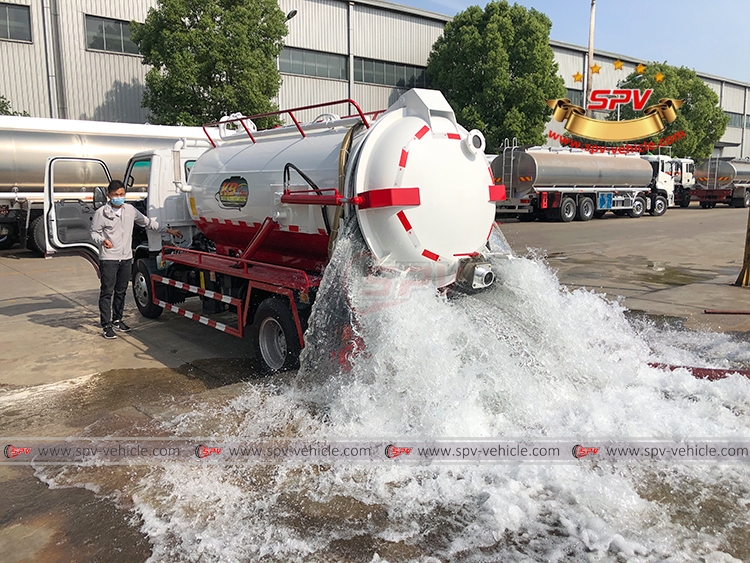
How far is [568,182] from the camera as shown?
24156 millimetres

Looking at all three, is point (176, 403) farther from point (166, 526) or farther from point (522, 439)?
point (522, 439)

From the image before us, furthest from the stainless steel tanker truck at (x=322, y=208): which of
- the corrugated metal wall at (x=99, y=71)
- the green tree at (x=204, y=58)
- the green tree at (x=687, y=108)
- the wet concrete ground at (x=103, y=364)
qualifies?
the green tree at (x=687, y=108)

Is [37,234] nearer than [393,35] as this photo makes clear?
Yes

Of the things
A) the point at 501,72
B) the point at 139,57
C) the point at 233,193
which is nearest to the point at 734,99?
the point at 501,72

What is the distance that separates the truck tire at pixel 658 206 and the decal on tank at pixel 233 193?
2693 cm

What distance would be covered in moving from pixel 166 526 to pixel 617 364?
3.90 metres

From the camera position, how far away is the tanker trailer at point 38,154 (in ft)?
46.3

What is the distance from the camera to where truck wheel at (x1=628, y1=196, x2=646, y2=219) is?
28.0 meters

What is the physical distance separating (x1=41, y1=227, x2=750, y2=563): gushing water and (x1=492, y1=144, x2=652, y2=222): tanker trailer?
17754mm

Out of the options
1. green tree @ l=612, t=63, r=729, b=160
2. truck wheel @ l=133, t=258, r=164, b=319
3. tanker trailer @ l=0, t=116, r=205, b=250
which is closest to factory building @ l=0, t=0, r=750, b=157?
green tree @ l=612, t=63, r=729, b=160

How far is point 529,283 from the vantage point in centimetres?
564

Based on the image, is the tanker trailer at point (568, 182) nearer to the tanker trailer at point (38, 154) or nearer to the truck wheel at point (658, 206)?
the truck wheel at point (658, 206)

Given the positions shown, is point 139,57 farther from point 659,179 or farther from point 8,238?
point 659,179

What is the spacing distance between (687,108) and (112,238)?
39723mm
